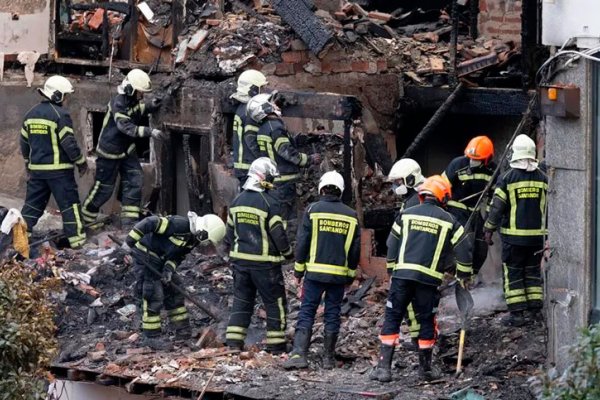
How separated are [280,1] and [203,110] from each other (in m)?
1.59

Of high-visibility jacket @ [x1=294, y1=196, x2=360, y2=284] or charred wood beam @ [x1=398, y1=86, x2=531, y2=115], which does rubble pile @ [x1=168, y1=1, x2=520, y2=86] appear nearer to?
charred wood beam @ [x1=398, y1=86, x2=531, y2=115]

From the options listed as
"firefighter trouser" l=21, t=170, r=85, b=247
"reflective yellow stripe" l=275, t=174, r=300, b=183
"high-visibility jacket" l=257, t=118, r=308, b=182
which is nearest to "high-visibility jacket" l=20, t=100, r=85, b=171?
"firefighter trouser" l=21, t=170, r=85, b=247

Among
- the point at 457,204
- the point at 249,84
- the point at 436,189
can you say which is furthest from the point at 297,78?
the point at 436,189

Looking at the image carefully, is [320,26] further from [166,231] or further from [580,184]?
[580,184]

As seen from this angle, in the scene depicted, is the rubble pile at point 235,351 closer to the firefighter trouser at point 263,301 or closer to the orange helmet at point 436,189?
the firefighter trouser at point 263,301

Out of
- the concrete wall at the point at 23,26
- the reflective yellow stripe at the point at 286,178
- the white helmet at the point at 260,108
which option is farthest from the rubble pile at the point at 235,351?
the concrete wall at the point at 23,26

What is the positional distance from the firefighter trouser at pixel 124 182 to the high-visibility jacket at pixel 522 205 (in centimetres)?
535

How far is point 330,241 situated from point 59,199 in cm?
524

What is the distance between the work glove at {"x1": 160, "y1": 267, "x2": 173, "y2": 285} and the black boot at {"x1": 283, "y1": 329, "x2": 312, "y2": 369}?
1.63 meters

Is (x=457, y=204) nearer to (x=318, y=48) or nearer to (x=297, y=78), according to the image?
(x=318, y=48)

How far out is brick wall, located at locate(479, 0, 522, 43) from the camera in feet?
65.4

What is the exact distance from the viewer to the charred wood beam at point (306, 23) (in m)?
18.3

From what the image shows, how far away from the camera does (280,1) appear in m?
18.5

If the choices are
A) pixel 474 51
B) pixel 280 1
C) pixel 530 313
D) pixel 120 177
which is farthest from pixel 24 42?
pixel 530 313
